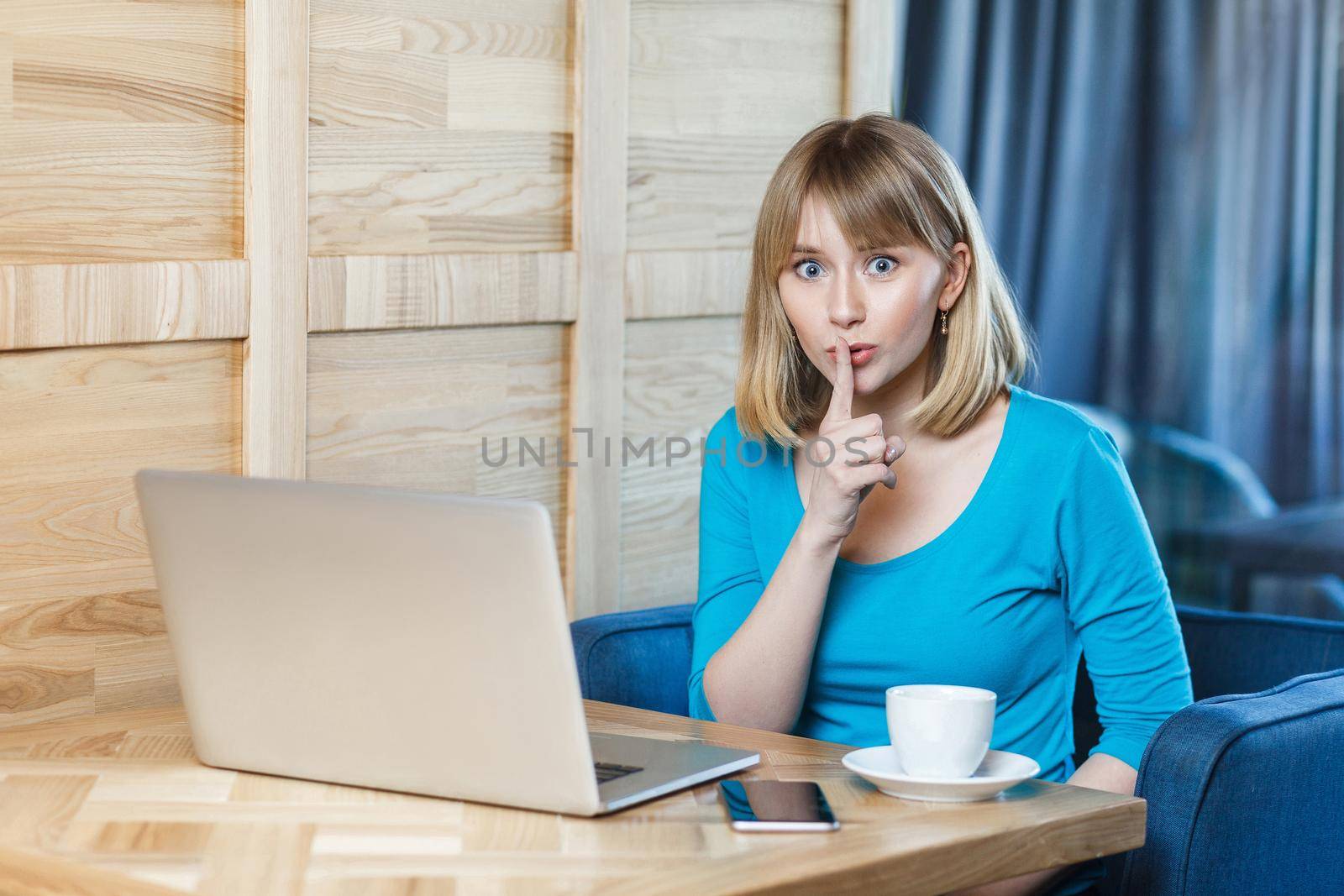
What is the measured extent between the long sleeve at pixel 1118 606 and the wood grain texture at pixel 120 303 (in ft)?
2.80

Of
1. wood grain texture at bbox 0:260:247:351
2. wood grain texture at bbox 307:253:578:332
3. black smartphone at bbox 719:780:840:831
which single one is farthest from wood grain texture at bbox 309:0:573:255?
black smartphone at bbox 719:780:840:831

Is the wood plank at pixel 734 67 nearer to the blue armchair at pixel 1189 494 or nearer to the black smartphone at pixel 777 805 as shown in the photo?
the black smartphone at pixel 777 805

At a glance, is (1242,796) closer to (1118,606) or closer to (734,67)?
(1118,606)

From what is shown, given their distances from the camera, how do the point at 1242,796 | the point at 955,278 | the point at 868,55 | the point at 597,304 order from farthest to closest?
the point at 868,55
the point at 597,304
the point at 955,278
the point at 1242,796

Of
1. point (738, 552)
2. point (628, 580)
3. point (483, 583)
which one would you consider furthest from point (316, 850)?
point (628, 580)

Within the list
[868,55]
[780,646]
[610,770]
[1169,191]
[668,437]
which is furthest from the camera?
[1169,191]

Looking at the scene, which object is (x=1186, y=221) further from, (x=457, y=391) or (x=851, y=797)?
(x=851, y=797)

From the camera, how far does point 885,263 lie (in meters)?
1.54

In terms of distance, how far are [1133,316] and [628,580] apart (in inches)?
59.6

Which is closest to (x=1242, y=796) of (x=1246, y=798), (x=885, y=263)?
(x=1246, y=798)

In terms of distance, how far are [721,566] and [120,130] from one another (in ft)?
2.42

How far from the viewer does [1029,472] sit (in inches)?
60.7

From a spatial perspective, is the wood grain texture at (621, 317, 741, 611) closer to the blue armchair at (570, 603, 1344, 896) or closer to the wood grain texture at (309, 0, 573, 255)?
the wood grain texture at (309, 0, 573, 255)

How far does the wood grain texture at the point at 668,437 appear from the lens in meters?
2.03
